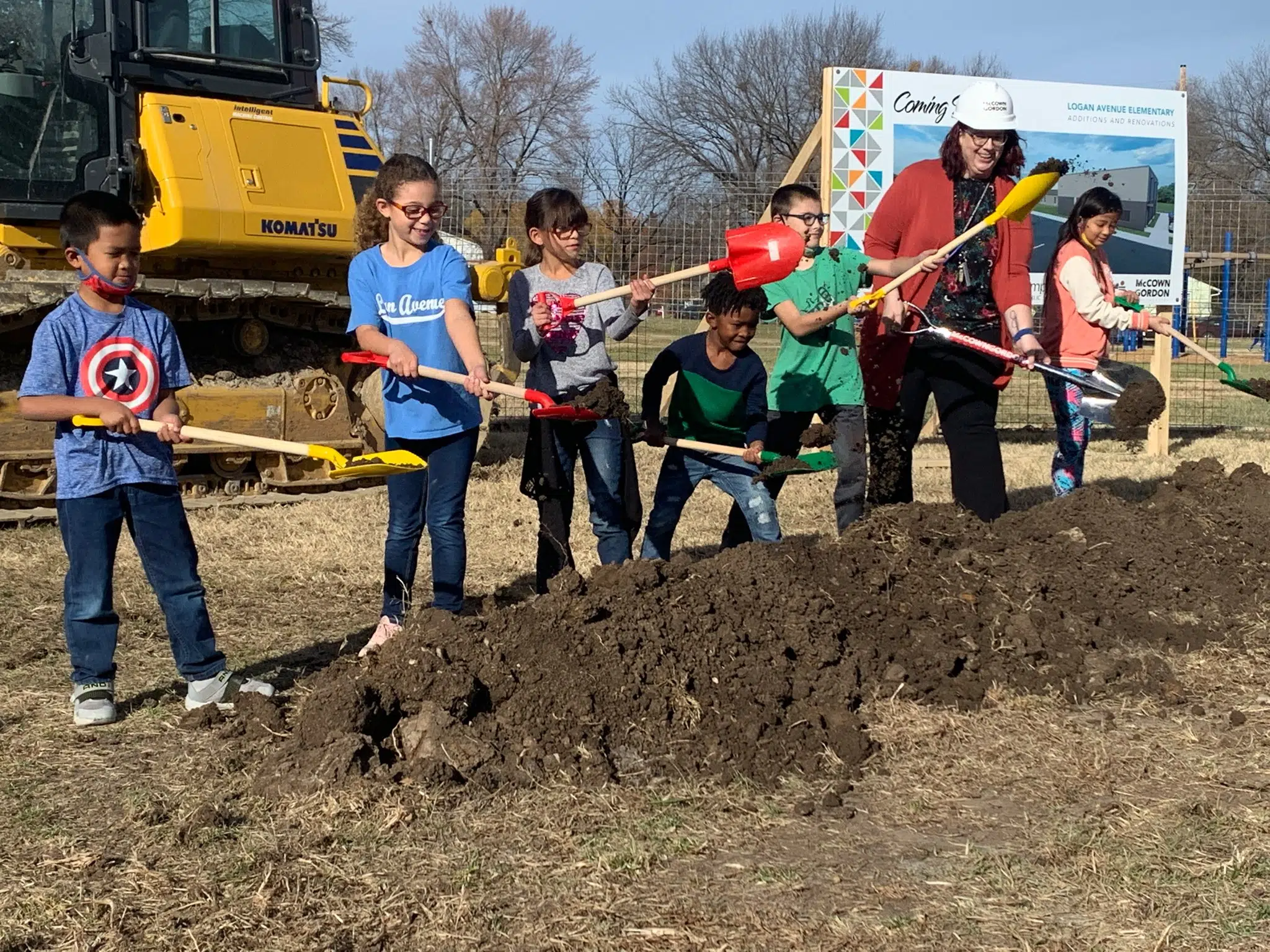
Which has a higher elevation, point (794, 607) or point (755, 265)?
point (755, 265)

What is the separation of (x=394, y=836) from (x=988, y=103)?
149 inches

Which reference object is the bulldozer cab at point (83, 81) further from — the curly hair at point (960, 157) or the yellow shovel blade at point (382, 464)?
the curly hair at point (960, 157)

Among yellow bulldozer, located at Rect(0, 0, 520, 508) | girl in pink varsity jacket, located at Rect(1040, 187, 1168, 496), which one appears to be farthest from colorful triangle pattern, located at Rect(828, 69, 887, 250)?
girl in pink varsity jacket, located at Rect(1040, 187, 1168, 496)

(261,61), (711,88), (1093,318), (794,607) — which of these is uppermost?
(711,88)

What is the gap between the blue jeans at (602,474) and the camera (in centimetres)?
529

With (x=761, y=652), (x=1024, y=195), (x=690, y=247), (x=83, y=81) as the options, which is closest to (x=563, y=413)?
(x=761, y=652)

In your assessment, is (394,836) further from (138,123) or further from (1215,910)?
(138,123)

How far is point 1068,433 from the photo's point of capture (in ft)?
22.8

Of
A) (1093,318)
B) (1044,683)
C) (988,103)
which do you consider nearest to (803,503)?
(1093,318)

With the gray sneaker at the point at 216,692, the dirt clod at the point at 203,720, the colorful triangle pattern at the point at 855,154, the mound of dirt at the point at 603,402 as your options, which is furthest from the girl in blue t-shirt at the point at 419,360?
the colorful triangle pattern at the point at 855,154

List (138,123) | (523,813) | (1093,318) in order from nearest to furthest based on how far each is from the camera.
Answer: (523,813), (1093,318), (138,123)

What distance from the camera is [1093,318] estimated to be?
6.89m

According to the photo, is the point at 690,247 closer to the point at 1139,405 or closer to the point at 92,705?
the point at 1139,405

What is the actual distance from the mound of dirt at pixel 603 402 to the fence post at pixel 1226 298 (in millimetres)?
13534
